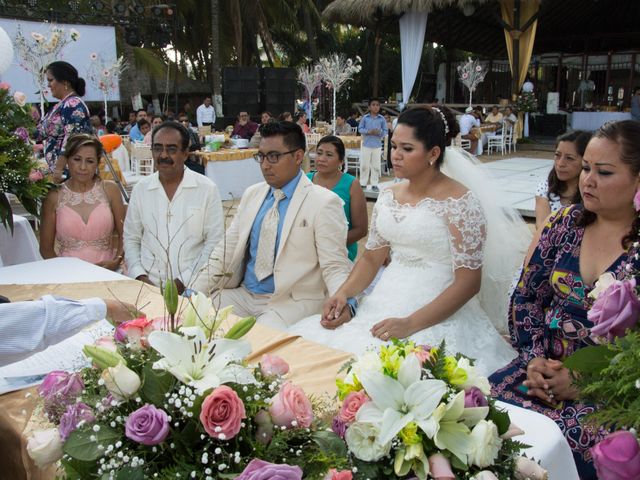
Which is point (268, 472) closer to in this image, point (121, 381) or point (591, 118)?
point (121, 381)

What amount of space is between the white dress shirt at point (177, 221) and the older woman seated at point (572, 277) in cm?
207

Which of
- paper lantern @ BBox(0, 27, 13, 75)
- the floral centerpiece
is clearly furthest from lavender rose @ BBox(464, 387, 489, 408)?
paper lantern @ BBox(0, 27, 13, 75)

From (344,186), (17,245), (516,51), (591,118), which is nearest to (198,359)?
(344,186)

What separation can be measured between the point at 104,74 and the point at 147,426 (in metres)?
12.9

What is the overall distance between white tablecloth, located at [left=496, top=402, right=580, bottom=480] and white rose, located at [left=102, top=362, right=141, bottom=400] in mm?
959

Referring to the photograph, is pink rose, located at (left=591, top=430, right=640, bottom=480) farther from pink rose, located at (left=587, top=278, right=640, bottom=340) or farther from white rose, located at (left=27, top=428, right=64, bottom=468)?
white rose, located at (left=27, top=428, right=64, bottom=468)

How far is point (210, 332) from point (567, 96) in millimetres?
25327

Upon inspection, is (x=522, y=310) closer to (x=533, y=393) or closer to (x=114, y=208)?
(x=533, y=393)

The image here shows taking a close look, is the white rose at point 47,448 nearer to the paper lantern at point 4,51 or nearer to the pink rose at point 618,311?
the pink rose at point 618,311

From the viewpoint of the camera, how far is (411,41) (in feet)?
60.1

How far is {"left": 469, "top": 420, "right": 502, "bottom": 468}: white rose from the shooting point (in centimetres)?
112

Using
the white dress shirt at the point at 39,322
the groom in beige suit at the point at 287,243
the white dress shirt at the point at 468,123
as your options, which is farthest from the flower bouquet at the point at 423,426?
the white dress shirt at the point at 468,123

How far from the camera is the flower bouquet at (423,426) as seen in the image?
3.67 feet

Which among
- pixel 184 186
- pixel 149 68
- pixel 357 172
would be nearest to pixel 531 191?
pixel 357 172
